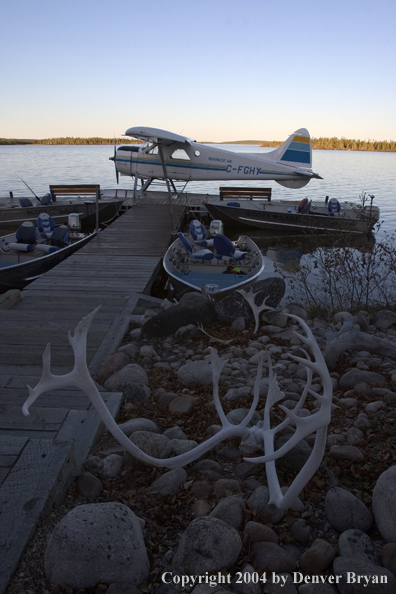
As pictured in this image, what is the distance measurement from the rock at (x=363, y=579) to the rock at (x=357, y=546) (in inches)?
4.4

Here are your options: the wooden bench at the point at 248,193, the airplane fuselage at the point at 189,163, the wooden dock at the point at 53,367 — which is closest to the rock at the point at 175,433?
the wooden dock at the point at 53,367

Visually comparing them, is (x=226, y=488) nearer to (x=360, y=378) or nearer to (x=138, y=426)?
(x=138, y=426)

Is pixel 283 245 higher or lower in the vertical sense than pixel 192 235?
lower

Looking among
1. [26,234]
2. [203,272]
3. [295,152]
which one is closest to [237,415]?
[203,272]

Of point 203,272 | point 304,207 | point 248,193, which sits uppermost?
point 248,193

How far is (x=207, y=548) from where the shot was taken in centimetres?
193

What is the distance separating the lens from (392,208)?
26.2 metres

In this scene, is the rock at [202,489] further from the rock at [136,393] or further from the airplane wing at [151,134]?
the airplane wing at [151,134]

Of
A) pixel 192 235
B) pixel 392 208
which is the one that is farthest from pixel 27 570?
pixel 392 208

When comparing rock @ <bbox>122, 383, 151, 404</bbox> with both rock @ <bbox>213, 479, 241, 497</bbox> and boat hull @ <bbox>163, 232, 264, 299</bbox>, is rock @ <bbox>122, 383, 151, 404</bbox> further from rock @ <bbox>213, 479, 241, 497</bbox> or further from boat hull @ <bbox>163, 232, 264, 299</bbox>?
boat hull @ <bbox>163, 232, 264, 299</bbox>

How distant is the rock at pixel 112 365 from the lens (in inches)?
160

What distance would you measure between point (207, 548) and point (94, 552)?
0.46 m

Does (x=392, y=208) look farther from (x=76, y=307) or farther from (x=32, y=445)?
(x=32, y=445)

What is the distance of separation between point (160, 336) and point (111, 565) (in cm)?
333
